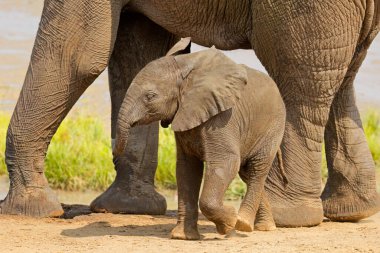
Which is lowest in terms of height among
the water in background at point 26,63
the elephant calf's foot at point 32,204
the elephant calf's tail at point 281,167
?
the elephant calf's foot at point 32,204

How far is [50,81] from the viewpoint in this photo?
29.2 feet

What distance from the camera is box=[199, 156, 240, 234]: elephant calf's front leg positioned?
7336mm

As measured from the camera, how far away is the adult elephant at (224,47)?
8312mm

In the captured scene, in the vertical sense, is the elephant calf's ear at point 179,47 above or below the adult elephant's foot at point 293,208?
above

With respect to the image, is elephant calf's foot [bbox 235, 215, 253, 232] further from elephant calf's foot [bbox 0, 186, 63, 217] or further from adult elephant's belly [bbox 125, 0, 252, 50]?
elephant calf's foot [bbox 0, 186, 63, 217]

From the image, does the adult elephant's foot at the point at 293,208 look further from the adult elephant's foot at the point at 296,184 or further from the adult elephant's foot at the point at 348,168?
the adult elephant's foot at the point at 348,168

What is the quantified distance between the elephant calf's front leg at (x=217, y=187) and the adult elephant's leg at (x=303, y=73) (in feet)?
3.68

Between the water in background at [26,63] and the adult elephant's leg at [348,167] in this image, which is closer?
the adult elephant's leg at [348,167]

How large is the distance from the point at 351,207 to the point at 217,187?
186cm

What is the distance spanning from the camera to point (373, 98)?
585 inches

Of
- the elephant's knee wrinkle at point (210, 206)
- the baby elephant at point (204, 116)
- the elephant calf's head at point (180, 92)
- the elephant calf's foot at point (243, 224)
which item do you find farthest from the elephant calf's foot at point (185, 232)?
the elephant calf's head at point (180, 92)

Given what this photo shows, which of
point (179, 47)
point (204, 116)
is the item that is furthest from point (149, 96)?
point (179, 47)

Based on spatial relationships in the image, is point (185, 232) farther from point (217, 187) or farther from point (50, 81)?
point (50, 81)

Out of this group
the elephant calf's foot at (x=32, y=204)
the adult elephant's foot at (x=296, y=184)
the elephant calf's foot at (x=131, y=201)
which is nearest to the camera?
the adult elephant's foot at (x=296, y=184)
